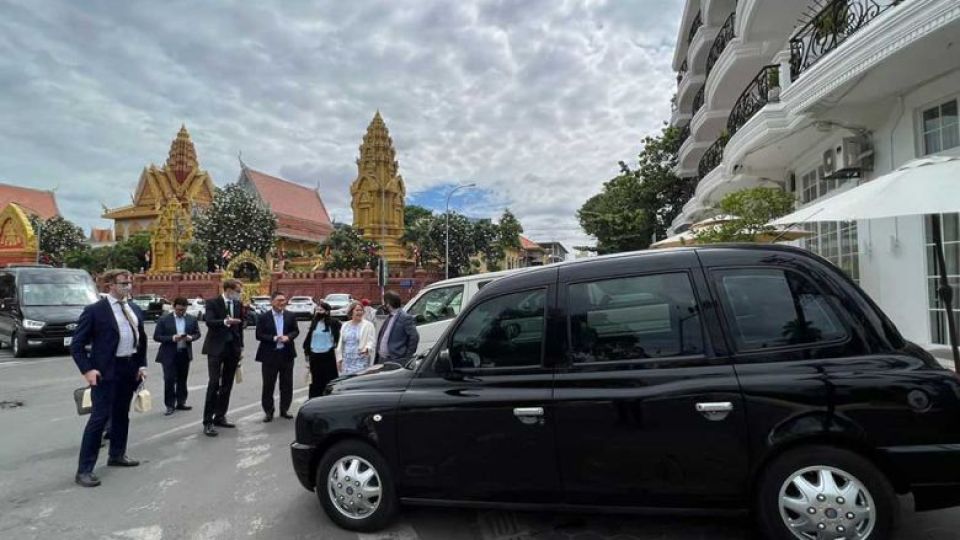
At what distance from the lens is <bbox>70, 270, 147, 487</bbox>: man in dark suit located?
508 centimetres

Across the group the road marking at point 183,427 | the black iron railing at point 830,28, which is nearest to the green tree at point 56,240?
the road marking at point 183,427

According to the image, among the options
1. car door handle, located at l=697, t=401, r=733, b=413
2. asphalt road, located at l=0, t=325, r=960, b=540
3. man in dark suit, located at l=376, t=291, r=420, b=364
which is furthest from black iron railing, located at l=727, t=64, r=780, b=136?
car door handle, located at l=697, t=401, r=733, b=413

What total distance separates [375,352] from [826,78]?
754 centimetres

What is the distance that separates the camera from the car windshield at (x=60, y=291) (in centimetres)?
1506

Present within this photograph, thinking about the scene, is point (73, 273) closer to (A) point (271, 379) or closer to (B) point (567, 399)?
(A) point (271, 379)

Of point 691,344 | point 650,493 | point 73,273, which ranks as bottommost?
point 650,493

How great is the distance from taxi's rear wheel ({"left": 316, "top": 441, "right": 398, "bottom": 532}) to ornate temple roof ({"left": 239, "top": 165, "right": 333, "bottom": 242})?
229 ft

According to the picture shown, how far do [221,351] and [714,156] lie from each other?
15.6 meters

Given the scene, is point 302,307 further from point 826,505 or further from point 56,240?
point 56,240

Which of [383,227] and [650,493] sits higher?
[383,227]

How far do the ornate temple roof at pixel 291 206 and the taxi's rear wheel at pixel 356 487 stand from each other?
6983 cm

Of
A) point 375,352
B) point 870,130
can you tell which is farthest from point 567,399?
point 870,130

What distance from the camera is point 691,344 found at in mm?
3307

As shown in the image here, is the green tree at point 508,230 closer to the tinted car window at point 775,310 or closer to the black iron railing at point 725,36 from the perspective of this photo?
the black iron railing at point 725,36
